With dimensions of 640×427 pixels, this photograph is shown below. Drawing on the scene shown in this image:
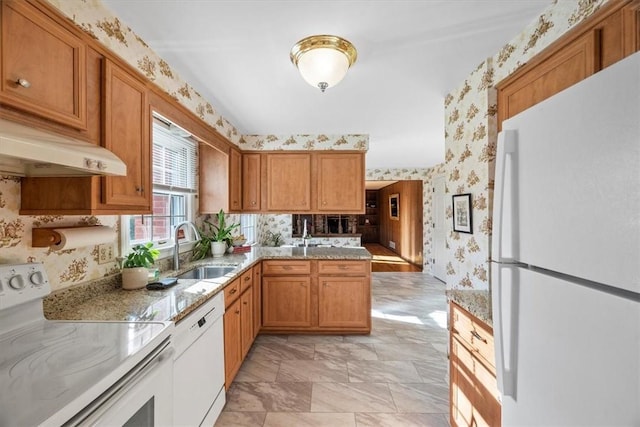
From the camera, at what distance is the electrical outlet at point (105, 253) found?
1637 mm

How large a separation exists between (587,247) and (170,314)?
1.53 metres

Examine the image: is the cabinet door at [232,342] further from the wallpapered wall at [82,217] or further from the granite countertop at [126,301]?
the wallpapered wall at [82,217]

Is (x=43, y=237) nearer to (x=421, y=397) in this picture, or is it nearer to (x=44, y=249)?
(x=44, y=249)

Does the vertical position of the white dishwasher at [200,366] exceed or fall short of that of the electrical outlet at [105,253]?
it falls short

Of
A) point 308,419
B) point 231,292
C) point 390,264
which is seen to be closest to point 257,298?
point 231,292

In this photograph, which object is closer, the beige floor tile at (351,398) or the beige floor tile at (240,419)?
the beige floor tile at (240,419)

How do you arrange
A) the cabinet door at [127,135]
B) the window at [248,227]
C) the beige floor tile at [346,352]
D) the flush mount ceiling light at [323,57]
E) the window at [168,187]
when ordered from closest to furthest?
1. the cabinet door at [127,135]
2. the flush mount ceiling light at [323,57]
3. the window at [168,187]
4. the beige floor tile at [346,352]
5. the window at [248,227]

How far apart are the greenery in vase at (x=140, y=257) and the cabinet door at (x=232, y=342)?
2.10ft

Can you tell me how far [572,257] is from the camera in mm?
699

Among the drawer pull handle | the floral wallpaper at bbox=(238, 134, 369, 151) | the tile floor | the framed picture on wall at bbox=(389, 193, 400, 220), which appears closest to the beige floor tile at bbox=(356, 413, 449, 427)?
the tile floor

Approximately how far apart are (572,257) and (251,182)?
3317mm

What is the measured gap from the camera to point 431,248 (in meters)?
6.36

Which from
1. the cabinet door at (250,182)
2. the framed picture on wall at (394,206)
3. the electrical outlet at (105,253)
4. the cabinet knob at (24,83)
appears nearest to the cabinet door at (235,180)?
the cabinet door at (250,182)

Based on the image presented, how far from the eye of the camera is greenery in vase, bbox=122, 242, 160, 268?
173 centimetres
